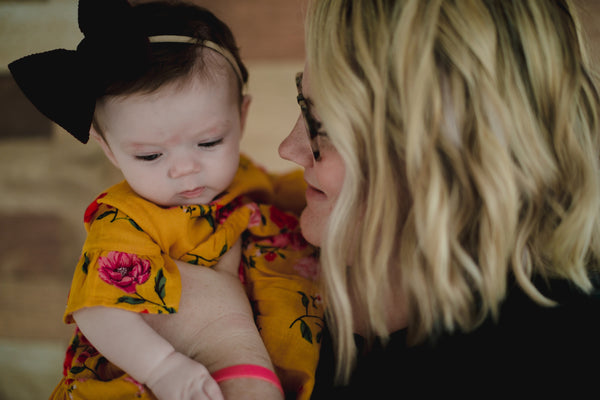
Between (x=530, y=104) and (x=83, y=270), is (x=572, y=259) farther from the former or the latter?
(x=83, y=270)

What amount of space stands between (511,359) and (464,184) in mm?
286

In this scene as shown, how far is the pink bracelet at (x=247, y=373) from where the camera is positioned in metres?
0.82

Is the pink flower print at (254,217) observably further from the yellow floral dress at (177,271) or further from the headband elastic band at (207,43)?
the headband elastic band at (207,43)

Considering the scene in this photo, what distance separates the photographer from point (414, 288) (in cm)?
82

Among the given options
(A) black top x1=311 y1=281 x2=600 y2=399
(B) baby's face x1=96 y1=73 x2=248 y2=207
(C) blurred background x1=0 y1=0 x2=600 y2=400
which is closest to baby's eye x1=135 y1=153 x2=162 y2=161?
(B) baby's face x1=96 y1=73 x2=248 y2=207

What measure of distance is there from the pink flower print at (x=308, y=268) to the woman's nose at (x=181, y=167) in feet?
1.13

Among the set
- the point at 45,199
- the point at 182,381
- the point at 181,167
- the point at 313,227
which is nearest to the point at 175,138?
the point at 181,167

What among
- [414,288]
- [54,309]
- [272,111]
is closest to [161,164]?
[414,288]

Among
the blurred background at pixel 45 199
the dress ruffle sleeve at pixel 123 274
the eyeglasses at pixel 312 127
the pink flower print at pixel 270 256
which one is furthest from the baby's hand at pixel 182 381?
the blurred background at pixel 45 199

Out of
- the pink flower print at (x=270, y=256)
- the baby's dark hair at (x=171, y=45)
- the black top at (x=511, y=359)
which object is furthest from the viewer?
the pink flower print at (x=270, y=256)

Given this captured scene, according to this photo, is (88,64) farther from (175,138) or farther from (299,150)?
(299,150)

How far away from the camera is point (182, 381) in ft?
2.60

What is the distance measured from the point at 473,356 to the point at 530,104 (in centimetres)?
42

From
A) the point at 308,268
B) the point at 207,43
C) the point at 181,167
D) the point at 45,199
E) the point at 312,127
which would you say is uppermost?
the point at 207,43
